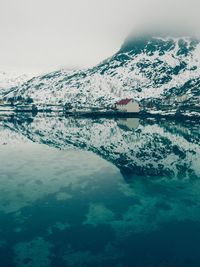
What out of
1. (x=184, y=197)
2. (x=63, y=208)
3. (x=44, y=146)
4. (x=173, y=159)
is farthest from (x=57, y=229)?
(x=44, y=146)

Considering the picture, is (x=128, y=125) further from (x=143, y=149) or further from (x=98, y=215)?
(x=98, y=215)

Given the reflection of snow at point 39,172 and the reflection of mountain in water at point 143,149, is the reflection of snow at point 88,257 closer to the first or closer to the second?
the reflection of snow at point 39,172

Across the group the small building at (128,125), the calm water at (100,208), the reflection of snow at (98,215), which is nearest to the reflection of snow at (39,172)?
the calm water at (100,208)

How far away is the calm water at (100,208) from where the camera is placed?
18797mm

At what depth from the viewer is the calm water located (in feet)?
61.7

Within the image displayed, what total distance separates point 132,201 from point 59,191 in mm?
7115

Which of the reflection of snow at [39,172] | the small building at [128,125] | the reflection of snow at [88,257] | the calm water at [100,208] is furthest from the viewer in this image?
the small building at [128,125]

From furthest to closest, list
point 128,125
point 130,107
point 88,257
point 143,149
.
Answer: point 130,107, point 128,125, point 143,149, point 88,257

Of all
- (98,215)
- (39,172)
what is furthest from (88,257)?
(39,172)

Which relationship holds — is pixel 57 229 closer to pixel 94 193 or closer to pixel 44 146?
pixel 94 193

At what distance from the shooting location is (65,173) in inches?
1489

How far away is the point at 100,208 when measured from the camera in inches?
1037

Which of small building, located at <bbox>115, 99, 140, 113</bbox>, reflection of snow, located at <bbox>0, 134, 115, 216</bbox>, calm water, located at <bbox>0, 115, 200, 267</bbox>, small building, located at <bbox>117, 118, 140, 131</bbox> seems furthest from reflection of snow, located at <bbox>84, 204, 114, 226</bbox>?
small building, located at <bbox>115, 99, 140, 113</bbox>

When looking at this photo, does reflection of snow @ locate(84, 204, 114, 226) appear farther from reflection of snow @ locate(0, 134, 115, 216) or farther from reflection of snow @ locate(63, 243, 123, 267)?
reflection of snow @ locate(63, 243, 123, 267)
